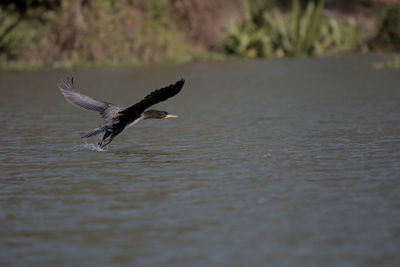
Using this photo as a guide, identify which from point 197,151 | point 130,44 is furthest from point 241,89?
point 130,44

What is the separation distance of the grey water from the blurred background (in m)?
14.5

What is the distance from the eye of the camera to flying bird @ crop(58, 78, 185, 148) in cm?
855

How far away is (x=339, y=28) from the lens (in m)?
34.2

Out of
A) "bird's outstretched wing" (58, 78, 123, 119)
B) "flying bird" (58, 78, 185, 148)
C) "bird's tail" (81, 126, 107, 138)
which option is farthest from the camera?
"bird's outstretched wing" (58, 78, 123, 119)

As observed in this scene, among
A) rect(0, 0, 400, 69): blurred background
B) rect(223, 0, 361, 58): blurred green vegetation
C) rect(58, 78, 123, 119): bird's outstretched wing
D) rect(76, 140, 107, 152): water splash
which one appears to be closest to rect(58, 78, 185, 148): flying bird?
rect(58, 78, 123, 119): bird's outstretched wing

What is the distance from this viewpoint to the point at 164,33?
102ft

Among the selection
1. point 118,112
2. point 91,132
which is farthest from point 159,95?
point 91,132

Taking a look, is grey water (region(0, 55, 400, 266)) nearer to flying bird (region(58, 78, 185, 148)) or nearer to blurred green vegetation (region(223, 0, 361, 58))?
flying bird (region(58, 78, 185, 148))

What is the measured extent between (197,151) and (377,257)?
477 centimetres

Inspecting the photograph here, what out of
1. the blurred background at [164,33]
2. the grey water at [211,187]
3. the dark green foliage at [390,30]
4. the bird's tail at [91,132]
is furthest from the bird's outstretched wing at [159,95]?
the dark green foliage at [390,30]

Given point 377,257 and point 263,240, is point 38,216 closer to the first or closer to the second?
point 263,240

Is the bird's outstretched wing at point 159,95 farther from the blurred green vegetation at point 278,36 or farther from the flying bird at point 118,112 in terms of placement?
the blurred green vegetation at point 278,36

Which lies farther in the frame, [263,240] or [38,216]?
[38,216]

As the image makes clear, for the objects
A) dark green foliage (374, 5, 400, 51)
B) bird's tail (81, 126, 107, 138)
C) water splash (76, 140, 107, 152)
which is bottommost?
water splash (76, 140, 107, 152)
